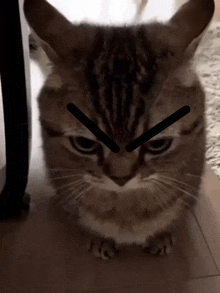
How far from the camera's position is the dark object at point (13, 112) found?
0.48 m

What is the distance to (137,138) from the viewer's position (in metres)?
0.52

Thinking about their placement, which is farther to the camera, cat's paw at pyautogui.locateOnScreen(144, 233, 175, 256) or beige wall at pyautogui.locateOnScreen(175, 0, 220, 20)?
cat's paw at pyautogui.locateOnScreen(144, 233, 175, 256)

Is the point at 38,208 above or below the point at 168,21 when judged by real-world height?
below

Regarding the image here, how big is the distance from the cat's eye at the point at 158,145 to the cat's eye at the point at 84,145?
74 mm

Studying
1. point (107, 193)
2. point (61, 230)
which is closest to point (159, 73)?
point (107, 193)

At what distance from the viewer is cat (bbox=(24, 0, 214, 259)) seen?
49cm

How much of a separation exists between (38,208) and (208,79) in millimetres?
362

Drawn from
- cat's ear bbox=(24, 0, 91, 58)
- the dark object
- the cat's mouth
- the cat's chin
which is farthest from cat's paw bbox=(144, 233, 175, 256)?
cat's ear bbox=(24, 0, 91, 58)

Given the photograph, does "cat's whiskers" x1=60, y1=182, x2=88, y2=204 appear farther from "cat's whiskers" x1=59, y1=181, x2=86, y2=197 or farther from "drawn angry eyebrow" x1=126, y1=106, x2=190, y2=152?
"drawn angry eyebrow" x1=126, y1=106, x2=190, y2=152

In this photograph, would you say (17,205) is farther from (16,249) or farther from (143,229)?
(143,229)

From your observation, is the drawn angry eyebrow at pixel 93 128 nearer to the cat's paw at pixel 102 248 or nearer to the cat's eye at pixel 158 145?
the cat's eye at pixel 158 145

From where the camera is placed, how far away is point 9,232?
62cm

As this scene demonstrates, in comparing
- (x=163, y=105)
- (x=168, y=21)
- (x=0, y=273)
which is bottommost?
(x=0, y=273)

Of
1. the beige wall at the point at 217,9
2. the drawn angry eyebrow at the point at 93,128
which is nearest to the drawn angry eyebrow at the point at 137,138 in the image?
the drawn angry eyebrow at the point at 93,128
